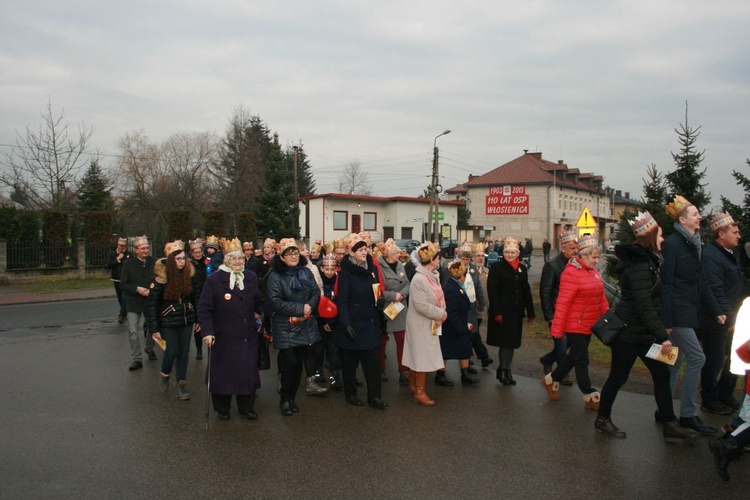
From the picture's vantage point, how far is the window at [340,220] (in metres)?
47.5

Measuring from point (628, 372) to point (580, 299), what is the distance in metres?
0.99

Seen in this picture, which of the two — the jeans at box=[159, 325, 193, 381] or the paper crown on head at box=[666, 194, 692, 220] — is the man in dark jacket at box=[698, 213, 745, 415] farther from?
the jeans at box=[159, 325, 193, 381]

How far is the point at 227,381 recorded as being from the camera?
19.1 feet

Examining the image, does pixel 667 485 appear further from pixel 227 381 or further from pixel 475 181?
pixel 475 181

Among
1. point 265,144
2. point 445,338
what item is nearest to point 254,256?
point 445,338

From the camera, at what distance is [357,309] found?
6.48 meters

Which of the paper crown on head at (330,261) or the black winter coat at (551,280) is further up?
the paper crown on head at (330,261)

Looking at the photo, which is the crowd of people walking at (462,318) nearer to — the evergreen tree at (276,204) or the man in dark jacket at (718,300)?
the man in dark jacket at (718,300)

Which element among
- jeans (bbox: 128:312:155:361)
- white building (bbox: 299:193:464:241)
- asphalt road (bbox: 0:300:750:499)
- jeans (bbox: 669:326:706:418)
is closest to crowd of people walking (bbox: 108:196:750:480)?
jeans (bbox: 669:326:706:418)

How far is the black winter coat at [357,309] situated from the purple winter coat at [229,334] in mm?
999

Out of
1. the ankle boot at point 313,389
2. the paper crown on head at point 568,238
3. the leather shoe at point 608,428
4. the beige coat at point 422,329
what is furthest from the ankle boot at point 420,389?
the paper crown on head at point 568,238

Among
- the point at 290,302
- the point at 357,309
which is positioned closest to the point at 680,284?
the point at 357,309

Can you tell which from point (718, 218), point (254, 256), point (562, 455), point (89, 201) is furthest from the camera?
point (89, 201)

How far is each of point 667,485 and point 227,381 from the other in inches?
158
